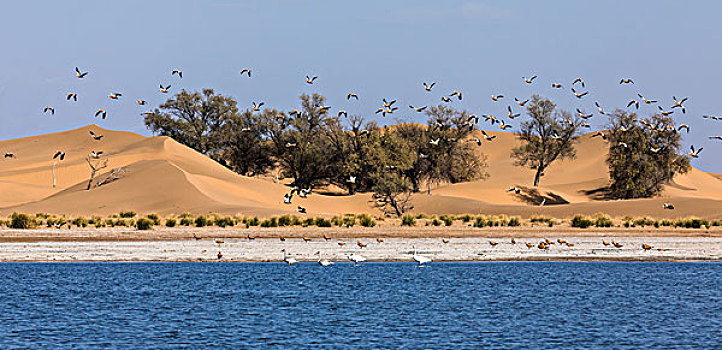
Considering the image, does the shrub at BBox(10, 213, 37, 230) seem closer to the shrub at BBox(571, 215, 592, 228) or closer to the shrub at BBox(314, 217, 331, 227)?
the shrub at BBox(314, 217, 331, 227)

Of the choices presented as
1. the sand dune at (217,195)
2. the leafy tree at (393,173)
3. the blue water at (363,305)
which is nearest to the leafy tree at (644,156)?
the sand dune at (217,195)

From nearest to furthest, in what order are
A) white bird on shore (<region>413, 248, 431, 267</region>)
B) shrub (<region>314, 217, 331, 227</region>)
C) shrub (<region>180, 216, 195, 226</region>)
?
white bird on shore (<region>413, 248, 431, 267</region>) < shrub (<region>314, 217, 331, 227</region>) < shrub (<region>180, 216, 195, 226</region>)

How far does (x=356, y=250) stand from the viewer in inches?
1590

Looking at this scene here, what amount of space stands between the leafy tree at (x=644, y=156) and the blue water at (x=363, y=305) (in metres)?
47.6

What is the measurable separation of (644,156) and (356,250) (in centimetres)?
4872

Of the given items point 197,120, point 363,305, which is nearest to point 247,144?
point 197,120

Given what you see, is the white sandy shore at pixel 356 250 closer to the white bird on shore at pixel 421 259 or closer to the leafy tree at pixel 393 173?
the white bird on shore at pixel 421 259

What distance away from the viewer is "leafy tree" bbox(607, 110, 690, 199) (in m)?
82.6

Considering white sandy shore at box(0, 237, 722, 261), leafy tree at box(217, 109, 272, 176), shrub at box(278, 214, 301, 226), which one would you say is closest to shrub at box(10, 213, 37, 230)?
white sandy shore at box(0, 237, 722, 261)

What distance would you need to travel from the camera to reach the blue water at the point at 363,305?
70.8ft

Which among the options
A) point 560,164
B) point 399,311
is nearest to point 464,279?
point 399,311

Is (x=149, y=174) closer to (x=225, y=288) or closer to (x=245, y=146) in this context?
(x=245, y=146)

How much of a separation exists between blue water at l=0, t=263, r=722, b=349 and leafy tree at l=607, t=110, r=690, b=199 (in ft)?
156

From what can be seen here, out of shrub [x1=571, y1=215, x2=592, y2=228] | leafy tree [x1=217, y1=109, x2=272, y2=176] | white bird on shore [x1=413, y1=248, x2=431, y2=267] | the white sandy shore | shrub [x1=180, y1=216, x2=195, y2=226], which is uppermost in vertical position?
leafy tree [x1=217, y1=109, x2=272, y2=176]
